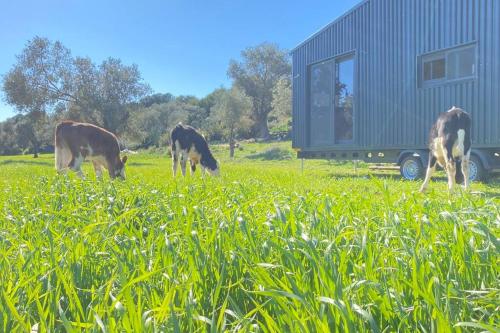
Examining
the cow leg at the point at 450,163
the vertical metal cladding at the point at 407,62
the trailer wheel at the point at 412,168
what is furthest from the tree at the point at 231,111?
the cow leg at the point at 450,163

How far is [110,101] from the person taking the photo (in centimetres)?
3222

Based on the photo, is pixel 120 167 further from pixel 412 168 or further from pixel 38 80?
pixel 38 80

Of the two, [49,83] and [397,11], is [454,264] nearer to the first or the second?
[397,11]

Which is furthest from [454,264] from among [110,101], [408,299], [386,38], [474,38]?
[110,101]

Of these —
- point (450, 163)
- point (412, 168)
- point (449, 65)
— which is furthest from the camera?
point (412, 168)

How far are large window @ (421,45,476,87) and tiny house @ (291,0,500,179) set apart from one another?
0.09ft

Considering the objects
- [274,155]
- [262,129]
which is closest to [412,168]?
[274,155]

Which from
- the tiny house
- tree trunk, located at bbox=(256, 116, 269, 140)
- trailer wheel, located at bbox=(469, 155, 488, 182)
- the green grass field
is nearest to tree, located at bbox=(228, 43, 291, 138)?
tree trunk, located at bbox=(256, 116, 269, 140)

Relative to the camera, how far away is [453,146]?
300 inches

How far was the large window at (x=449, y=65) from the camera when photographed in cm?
1073

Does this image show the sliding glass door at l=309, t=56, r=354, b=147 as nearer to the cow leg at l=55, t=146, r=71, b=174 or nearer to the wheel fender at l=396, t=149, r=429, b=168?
the wheel fender at l=396, t=149, r=429, b=168

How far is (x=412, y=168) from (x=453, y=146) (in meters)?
4.54

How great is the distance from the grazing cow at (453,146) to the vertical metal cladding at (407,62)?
3.30m

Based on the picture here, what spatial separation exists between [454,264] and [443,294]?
0.37 m
